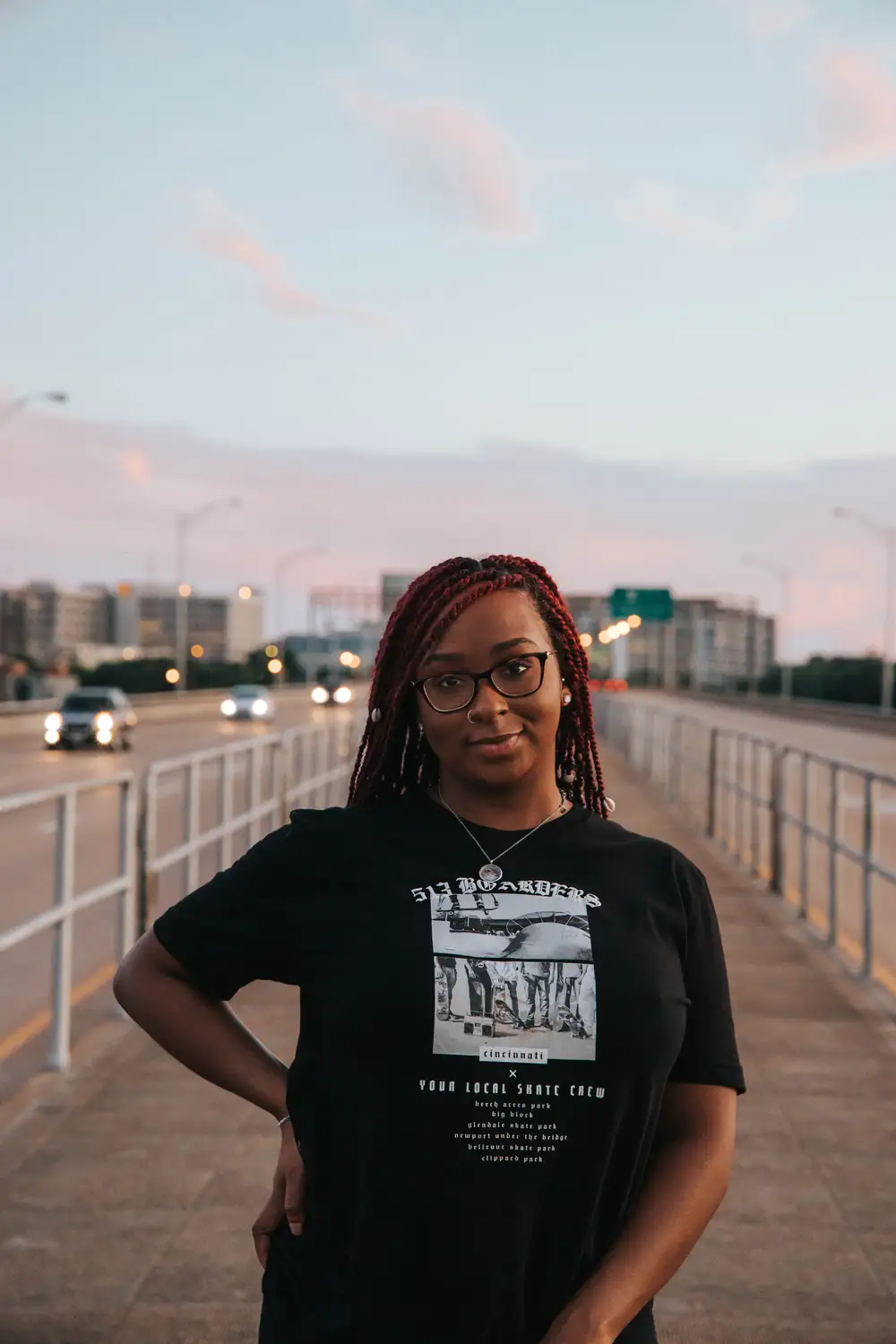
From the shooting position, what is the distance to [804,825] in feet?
39.9

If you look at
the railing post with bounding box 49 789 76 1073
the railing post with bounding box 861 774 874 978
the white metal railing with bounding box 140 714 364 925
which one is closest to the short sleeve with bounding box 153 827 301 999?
the railing post with bounding box 49 789 76 1073

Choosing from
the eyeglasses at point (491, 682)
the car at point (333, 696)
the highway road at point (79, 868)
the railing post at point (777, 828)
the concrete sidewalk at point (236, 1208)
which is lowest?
the car at point (333, 696)

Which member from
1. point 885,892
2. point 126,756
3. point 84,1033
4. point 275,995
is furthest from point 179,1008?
point 126,756

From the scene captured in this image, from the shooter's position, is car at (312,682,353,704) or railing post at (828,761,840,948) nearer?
railing post at (828,761,840,948)

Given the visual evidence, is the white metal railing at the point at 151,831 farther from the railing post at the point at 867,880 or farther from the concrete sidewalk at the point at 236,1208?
the railing post at the point at 867,880

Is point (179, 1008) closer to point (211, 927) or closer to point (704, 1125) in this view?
point (211, 927)

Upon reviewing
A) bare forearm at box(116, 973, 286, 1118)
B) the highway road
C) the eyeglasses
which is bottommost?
the highway road

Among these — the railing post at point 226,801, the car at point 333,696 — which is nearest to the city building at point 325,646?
the car at point 333,696

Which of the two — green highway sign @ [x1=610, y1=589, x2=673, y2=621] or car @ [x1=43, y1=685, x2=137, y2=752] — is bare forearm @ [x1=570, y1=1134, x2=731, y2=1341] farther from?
green highway sign @ [x1=610, y1=589, x2=673, y2=621]

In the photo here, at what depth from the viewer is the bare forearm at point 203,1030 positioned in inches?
91.7

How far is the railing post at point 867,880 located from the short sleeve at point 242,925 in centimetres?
793

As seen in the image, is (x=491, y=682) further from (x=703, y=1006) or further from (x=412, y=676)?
(x=703, y=1006)

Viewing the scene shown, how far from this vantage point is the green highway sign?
92.8m

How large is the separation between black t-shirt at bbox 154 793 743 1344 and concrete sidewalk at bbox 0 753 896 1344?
2.59 m
